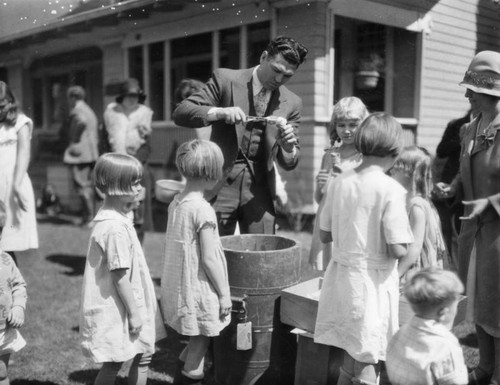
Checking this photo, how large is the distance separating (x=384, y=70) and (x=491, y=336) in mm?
6387

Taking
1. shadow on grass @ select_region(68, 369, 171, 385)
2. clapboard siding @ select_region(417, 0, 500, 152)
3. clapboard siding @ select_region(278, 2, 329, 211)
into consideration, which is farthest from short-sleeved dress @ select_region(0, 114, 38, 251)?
clapboard siding @ select_region(278, 2, 329, 211)

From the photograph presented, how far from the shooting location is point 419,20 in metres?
7.21

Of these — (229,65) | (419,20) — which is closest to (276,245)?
(419,20)

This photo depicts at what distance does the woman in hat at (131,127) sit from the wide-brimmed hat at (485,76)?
12.9ft

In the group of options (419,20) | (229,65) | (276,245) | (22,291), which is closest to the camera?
(22,291)

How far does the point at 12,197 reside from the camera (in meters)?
4.21

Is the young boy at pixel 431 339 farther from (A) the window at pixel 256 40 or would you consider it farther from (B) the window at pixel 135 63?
→ (B) the window at pixel 135 63

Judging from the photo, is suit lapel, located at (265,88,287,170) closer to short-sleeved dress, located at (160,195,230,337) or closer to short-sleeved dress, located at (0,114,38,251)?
short-sleeved dress, located at (160,195,230,337)

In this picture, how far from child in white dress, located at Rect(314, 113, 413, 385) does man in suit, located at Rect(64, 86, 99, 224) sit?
7551mm

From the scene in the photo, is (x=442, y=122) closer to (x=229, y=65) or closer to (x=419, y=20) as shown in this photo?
(x=419, y=20)

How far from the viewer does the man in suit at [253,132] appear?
3.36 meters

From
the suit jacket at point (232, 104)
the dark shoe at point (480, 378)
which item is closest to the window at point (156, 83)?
the suit jacket at point (232, 104)

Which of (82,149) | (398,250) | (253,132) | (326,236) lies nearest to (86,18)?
(82,149)

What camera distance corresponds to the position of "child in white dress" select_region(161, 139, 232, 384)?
9.33 feet
